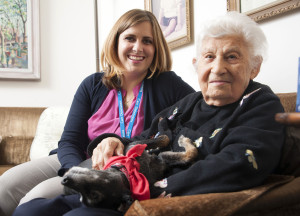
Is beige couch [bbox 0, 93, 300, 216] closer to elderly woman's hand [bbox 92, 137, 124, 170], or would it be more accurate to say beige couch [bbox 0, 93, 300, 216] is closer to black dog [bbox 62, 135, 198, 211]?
black dog [bbox 62, 135, 198, 211]

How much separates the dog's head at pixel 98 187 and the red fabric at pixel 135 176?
4 centimetres

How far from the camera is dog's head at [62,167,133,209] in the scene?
2.51ft

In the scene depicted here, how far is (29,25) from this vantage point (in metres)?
3.41

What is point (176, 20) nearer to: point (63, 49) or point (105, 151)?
point (105, 151)

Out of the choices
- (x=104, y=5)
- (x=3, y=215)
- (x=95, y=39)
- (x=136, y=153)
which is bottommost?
(x=3, y=215)

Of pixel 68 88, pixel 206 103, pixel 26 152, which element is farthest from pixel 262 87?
pixel 68 88

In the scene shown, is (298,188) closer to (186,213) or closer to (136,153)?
(186,213)

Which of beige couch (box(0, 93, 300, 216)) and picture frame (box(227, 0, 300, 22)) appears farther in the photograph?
picture frame (box(227, 0, 300, 22))

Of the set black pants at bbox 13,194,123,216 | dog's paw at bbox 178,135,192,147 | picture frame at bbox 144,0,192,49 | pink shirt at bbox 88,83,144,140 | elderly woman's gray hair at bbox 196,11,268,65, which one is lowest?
black pants at bbox 13,194,123,216

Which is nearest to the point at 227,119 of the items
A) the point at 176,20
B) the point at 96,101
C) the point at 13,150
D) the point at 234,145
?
the point at 234,145

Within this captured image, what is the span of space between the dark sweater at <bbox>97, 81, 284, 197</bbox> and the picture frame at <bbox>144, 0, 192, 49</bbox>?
4.11 feet

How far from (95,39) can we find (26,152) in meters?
1.88

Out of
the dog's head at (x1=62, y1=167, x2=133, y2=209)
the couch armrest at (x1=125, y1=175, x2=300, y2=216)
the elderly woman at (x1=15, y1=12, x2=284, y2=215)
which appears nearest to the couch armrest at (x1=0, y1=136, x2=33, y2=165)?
the elderly woman at (x1=15, y1=12, x2=284, y2=215)

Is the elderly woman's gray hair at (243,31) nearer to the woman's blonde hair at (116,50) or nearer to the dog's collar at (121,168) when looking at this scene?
the woman's blonde hair at (116,50)
